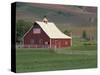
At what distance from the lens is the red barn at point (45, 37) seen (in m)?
1.78

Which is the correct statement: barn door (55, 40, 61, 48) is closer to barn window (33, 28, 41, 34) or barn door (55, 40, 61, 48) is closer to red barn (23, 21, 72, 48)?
red barn (23, 21, 72, 48)

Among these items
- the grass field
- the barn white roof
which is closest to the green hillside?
the barn white roof

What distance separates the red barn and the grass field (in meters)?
0.03

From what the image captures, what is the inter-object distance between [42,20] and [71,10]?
24cm

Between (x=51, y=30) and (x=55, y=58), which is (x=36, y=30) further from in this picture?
(x=55, y=58)

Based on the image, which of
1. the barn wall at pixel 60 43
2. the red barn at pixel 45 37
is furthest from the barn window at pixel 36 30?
the barn wall at pixel 60 43

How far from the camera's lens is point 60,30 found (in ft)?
6.15

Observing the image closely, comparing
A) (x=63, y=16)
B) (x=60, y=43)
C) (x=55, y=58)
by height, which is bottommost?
(x=55, y=58)

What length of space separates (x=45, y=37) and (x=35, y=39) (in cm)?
7

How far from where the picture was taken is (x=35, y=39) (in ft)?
5.88

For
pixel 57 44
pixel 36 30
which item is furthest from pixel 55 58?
pixel 36 30

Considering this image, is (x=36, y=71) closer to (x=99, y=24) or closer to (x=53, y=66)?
(x=53, y=66)

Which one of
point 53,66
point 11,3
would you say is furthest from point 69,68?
point 11,3

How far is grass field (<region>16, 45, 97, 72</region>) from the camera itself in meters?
1.75
